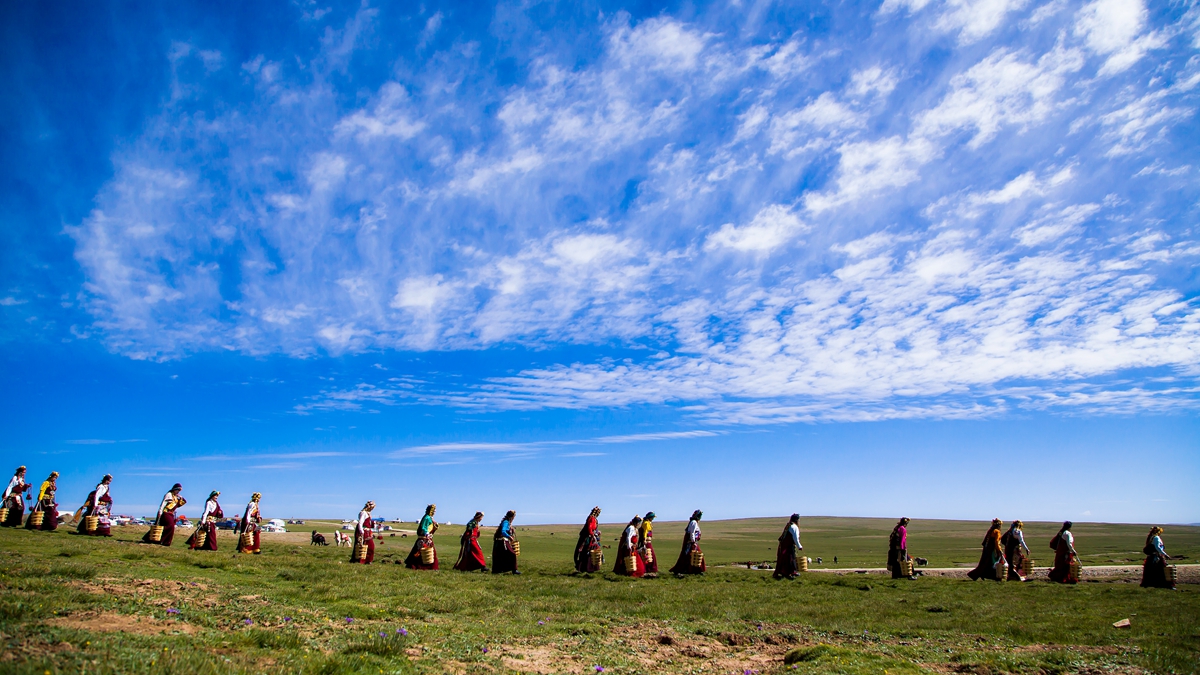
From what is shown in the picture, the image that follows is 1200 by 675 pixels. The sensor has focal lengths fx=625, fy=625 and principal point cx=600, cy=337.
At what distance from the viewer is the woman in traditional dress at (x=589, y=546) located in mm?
25906

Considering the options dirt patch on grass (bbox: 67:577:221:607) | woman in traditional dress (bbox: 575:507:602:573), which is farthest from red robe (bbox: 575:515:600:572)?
dirt patch on grass (bbox: 67:577:221:607)

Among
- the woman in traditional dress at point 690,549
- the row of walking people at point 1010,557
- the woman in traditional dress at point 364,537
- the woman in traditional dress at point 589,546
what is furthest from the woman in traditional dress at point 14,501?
the row of walking people at point 1010,557

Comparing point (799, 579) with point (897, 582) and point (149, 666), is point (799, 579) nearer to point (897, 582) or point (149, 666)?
point (897, 582)

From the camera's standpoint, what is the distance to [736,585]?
22250 millimetres

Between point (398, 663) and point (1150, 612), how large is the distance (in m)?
19.7

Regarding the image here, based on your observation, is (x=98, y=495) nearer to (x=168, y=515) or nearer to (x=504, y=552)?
(x=168, y=515)

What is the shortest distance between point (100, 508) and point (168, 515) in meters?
3.58

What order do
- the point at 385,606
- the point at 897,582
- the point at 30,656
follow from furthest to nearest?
1. the point at 897,582
2. the point at 385,606
3. the point at 30,656

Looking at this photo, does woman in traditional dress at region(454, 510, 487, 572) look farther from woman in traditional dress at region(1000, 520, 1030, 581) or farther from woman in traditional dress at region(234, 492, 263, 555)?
woman in traditional dress at region(1000, 520, 1030, 581)

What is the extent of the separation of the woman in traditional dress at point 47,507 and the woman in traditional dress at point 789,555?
3002 cm

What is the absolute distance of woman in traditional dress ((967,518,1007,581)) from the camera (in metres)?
25.5

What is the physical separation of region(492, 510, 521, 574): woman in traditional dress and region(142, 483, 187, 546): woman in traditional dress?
42.5 feet

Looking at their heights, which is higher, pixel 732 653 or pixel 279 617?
pixel 279 617

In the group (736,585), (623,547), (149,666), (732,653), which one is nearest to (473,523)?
(623,547)
